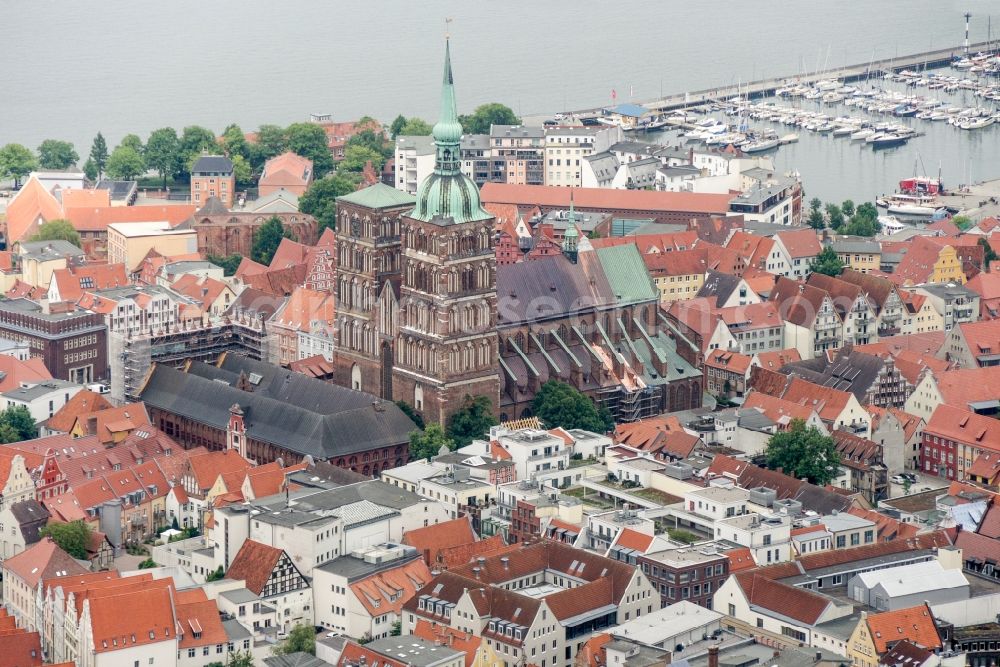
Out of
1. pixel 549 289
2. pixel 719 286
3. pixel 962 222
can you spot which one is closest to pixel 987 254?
pixel 962 222

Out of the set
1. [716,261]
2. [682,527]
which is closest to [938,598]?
[682,527]

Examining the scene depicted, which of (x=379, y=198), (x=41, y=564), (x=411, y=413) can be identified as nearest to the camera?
(x=41, y=564)

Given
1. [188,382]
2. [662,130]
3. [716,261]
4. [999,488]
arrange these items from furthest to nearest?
1. [662,130]
2. [716,261]
3. [188,382]
4. [999,488]

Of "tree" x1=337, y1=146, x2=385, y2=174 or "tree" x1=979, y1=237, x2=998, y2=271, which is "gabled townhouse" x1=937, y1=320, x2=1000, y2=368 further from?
"tree" x1=337, y1=146, x2=385, y2=174

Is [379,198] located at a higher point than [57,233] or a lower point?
higher

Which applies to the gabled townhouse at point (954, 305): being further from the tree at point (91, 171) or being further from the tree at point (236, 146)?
the tree at point (91, 171)

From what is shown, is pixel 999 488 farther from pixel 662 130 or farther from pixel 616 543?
pixel 662 130

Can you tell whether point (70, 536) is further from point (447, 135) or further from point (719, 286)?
point (719, 286)

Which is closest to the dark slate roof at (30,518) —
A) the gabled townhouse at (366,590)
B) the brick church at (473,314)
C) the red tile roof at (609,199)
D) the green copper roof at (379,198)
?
the gabled townhouse at (366,590)
